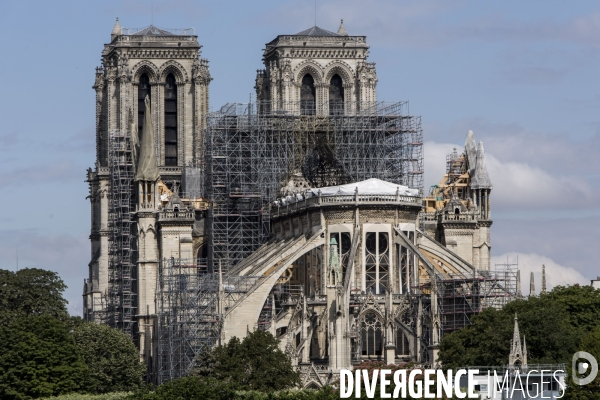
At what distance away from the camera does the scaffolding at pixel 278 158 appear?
162 m

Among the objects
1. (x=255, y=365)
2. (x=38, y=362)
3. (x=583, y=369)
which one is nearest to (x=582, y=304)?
(x=255, y=365)

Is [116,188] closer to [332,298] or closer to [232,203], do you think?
[232,203]

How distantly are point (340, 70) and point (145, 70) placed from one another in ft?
50.9

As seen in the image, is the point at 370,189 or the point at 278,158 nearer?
the point at 370,189

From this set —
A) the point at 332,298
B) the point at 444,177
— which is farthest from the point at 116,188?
the point at 332,298

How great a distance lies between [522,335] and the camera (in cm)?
12900

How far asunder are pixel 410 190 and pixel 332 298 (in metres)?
11.7

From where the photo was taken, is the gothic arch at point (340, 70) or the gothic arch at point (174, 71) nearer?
the gothic arch at point (340, 70)

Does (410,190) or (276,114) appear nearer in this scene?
(410,190)

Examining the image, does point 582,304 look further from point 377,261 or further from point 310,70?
point 310,70

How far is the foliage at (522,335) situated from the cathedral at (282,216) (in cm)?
602

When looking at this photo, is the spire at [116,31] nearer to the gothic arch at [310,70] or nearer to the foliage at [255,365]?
the gothic arch at [310,70]

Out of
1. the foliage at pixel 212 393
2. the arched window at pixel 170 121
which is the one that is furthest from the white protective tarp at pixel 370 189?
the arched window at pixel 170 121

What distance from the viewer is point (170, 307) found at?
490 ft
